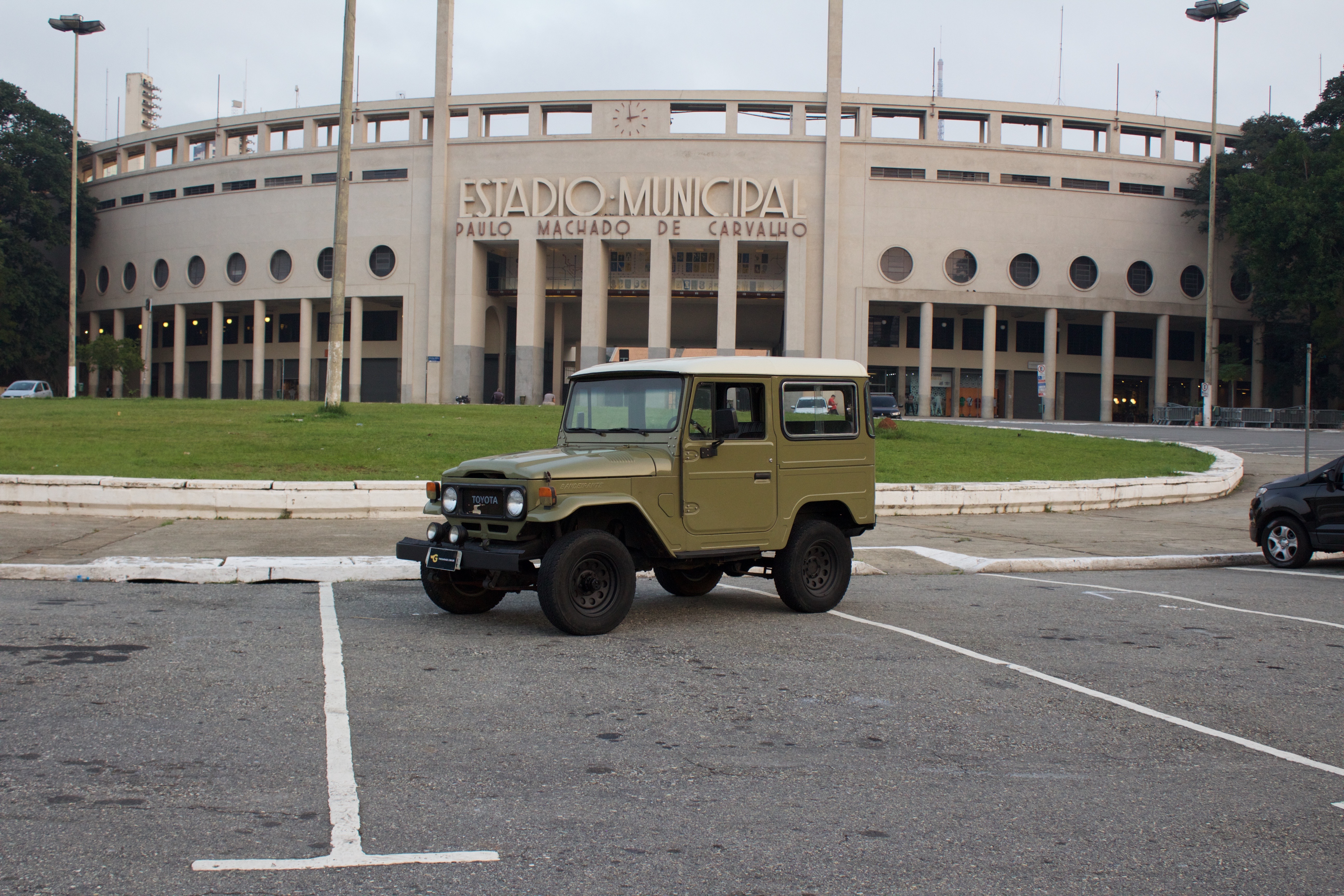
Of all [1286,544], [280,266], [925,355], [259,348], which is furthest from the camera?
[259,348]

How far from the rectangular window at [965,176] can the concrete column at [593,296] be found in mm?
19636

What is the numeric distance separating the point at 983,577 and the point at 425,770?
8263 mm

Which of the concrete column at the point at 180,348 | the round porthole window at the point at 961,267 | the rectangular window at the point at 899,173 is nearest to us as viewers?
the rectangular window at the point at 899,173

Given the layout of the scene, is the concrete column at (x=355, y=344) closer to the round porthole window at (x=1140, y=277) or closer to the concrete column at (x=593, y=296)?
the concrete column at (x=593, y=296)

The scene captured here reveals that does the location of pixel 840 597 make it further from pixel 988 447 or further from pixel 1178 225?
pixel 1178 225

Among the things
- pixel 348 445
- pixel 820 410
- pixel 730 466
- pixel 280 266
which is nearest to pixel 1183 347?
pixel 280 266

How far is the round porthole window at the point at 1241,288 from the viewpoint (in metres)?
63.8

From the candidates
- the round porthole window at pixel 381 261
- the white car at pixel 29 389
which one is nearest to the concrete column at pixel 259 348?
the round porthole window at pixel 381 261

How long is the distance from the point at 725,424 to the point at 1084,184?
59.7 metres

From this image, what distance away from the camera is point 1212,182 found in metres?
55.9

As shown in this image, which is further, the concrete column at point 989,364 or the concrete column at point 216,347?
the concrete column at point 216,347

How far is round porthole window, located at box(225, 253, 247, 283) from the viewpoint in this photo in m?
65.3

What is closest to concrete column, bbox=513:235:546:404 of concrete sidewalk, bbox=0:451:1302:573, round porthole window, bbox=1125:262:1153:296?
round porthole window, bbox=1125:262:1153:296

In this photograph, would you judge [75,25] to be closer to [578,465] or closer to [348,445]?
[348,445]
